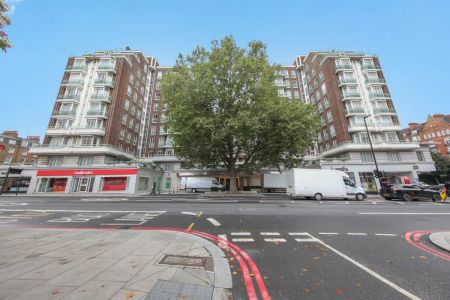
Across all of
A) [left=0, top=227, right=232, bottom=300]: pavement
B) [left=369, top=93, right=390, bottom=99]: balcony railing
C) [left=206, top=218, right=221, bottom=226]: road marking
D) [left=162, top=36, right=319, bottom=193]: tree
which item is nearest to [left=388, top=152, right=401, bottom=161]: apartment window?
[left=369, top=93, right=390, bottom=99]: balcony railing

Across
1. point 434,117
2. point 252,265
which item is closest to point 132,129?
point 252,265

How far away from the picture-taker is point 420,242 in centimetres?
611

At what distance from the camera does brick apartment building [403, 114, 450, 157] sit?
59666mm

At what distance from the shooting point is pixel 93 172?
31141 millimetres

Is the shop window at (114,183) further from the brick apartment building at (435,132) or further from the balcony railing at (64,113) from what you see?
the brick apartment building at (435,132)

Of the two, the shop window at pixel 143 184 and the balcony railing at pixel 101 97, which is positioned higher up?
the balcony railing at pixel 101 97

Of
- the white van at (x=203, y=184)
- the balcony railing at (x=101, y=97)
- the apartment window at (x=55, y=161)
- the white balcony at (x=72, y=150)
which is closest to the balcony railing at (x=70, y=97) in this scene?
the balcony railing at (x=101, y=97)

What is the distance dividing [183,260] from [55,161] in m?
41.8

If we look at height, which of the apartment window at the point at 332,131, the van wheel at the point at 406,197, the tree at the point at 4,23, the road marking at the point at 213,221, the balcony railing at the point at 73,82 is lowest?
the road marking at the point at 213,221

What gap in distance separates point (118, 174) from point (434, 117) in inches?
3898

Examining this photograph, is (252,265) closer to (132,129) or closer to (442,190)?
(442,190)

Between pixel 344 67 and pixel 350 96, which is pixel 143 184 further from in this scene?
pixel 344 67

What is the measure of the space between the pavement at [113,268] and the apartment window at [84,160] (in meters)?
31.7

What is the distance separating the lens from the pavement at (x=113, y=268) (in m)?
2.89
